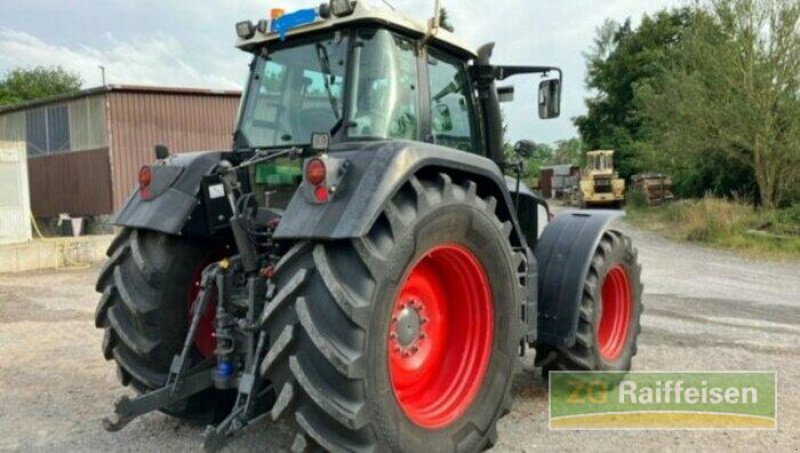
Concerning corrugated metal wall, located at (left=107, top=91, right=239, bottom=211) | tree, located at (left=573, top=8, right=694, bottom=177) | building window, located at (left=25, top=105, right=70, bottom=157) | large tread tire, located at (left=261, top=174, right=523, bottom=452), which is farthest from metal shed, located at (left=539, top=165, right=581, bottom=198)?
large tread tire, located at (left=261, top=174, right=523, bottom=452)

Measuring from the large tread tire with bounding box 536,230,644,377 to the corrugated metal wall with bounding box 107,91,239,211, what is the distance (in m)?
13.7

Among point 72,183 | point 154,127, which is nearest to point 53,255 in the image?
point 154,127

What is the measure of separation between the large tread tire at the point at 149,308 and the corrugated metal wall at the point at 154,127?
13648 millimetres

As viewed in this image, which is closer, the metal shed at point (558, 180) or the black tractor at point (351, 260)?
the black tractor at point (351, 260)

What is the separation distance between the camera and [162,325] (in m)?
3.59

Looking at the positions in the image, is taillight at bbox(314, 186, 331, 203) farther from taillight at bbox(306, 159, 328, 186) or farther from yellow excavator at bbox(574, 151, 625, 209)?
yellow excavator at bbox(574, 151, 625, 209)

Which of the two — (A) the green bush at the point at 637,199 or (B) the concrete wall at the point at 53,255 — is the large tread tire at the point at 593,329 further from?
(A) the green bush at the point at 637,199

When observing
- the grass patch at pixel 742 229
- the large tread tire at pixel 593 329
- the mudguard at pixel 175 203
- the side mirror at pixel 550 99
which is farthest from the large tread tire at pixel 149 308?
the grass patch at pixel 742 229

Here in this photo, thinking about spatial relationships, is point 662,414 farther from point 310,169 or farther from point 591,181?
point 591,181

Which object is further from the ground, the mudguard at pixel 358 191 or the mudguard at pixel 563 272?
the mudguard at pixel 358 191

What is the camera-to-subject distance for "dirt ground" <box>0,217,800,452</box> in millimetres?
3646

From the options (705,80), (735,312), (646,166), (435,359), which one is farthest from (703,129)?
(435,359)

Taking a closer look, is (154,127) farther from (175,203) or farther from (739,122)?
(739,122)

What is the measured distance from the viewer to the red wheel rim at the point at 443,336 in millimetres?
3158
